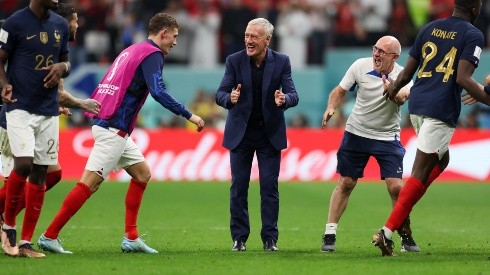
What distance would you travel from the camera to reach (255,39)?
39.1ft

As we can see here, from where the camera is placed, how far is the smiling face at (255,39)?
11.9m

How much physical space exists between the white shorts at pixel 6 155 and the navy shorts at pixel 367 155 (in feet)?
12.0

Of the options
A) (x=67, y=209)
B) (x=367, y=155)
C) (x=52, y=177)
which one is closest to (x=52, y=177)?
(x=52, y=177)

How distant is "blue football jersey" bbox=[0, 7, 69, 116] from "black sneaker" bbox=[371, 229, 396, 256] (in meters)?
3.49

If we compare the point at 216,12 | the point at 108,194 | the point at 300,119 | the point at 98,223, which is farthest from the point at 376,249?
the point at 216,12

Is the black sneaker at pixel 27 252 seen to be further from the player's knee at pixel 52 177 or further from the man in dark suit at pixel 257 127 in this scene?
the man in dark suit at pixel 257 127

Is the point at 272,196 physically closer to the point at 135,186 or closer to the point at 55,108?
the point at 135,186

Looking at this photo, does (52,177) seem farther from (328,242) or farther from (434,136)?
(434,136)

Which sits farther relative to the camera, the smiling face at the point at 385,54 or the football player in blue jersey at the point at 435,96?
the smiling face at the point at 385,54

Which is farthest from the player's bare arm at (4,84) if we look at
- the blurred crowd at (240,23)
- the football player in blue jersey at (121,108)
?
the blurred crowd at (240,23)

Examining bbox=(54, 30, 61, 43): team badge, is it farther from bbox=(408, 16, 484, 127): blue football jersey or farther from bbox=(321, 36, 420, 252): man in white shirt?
bbox=(408, 16, 484, 127): blue football jersey

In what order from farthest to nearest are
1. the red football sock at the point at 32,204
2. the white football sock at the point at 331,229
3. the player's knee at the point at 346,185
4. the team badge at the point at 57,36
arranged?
the player's knee at the point at 346,185
the white football sock at the point at 331,229
the red football sock at the point at 32,204
the team badge at the point at 57,36

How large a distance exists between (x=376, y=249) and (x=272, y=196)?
4.22 ft

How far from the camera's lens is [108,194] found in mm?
20203
